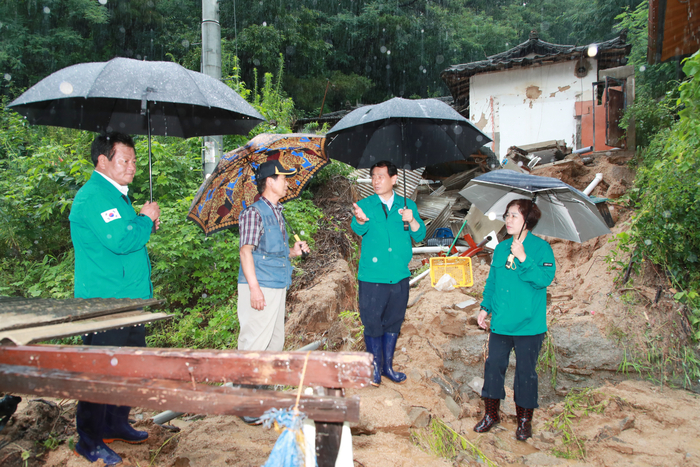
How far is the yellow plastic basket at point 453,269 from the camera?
6.49m

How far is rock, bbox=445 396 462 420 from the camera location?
3828mm

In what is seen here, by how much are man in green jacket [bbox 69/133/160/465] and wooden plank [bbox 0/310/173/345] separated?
20.0 inches

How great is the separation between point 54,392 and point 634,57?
Result: 897 inches

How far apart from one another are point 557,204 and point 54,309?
137 inches

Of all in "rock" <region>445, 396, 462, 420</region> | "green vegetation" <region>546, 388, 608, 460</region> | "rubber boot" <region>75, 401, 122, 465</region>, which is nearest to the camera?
"rubber boot" <region>75, 401, 122, 465</region>

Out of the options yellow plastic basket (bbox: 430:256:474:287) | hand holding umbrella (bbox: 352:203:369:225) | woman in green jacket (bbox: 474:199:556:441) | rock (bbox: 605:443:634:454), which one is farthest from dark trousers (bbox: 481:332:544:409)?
yellow plastic basket (bbox: 430:256:474:287)

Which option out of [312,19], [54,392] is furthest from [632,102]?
[312,19]

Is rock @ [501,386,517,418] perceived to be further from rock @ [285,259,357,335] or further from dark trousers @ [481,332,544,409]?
rock @ [285,259,357,335]

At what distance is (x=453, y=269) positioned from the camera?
654 centimetres

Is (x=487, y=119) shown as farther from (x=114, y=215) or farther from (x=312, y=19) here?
(x=114, y=215)

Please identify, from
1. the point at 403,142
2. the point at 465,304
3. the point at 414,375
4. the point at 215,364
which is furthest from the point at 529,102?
the point at 215,364

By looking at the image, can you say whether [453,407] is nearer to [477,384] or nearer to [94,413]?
[477,384]

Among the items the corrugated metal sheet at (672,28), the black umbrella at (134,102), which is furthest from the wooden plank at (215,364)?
the corrugated metal sheet at (672,28)

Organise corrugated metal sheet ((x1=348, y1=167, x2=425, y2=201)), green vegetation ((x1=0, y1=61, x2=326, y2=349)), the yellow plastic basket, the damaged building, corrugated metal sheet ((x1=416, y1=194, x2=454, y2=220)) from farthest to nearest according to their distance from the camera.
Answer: the damaged building < corrugated metal sheet ((x1=416, y1=194, x2=454, y2=220)) < corrugated metal sheet ((x1=348, y1=167, x2=425, y2=201)) < the yellow plastic basket < green vegetation ((x1=0, y1=61, x2=326, y2=349))
